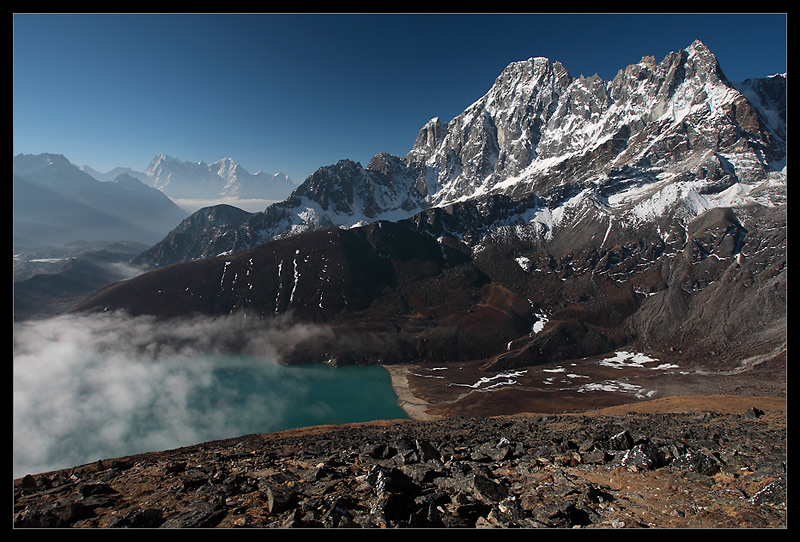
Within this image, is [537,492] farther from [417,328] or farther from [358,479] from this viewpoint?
[417,328]

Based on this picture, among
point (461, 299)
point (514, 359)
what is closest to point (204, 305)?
point (461, 299)

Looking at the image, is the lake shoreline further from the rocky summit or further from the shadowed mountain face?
the shadowed mountain face

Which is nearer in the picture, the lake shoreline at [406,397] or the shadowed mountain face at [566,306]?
the lake shoreline at [406,397]

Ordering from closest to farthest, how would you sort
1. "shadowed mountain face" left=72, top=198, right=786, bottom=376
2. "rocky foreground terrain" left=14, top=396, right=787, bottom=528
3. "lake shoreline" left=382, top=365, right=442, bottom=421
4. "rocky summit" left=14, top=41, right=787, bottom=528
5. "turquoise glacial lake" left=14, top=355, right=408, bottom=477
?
"rocky foreground terrain" left=14, top=396, right=787, bottom=528 → "rocky summit" left=14, top=41, right=787, bottom=528 → "turquoise glacial lake" left=14, top=355, right=408, bottom=477 → "lake shoreline" left=382, top=365, right=442, bottom=421 → "shadowed mountain face" left=72, top=198, right=786, bottom=376

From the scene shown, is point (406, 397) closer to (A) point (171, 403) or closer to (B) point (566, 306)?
(A) point (171, 403)

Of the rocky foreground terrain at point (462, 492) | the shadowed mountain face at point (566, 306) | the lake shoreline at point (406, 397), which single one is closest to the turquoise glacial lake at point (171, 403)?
the lake shoreline at point (406, 397)

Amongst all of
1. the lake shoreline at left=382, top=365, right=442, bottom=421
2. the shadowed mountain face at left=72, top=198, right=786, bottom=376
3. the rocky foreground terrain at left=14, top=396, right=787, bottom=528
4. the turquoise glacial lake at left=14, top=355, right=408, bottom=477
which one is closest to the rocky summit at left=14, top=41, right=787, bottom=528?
the rocky foreground terrain at left=14, top=396, right=787, bottom=528

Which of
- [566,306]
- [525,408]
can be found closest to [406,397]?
[525,408]

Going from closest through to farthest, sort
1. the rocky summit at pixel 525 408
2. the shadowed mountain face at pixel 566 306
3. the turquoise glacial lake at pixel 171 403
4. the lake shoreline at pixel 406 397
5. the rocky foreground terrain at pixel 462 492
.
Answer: the rocky foreground terrain at pixel 462 492 → the rocky summit at pixel 525 408 → the turquoise glacial lake at pixel 171 403 → the lake shoreline at pixel 406 397 → the shadowed mountain face at pixel 566 306

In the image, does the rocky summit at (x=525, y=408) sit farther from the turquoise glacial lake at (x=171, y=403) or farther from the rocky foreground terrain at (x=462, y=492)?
the turquoise glacial lake at (x=171, y=403)
